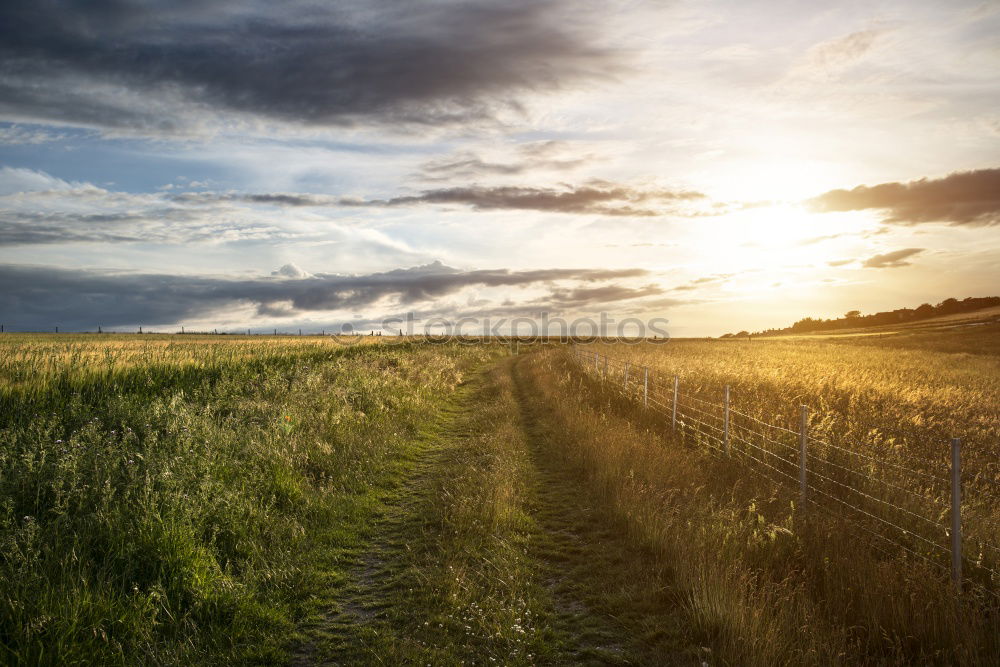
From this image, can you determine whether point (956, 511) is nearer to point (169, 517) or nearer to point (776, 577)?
point (776, 577)

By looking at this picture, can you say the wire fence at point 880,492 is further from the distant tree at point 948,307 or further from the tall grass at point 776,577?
the distant tree at point 948,307

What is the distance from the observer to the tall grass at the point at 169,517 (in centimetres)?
539

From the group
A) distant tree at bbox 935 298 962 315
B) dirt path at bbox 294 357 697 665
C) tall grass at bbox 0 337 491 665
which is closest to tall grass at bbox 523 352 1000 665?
dirt path at bbox 294 357 697 665

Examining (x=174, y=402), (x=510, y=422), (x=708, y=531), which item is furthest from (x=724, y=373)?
(x=174, y=402)

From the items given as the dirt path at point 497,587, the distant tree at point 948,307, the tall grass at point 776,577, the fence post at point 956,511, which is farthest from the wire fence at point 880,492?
the distant tree at point 948,307

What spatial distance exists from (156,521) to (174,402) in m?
5.58

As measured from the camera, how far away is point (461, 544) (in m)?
7.79

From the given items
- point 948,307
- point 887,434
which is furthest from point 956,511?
point 948,307

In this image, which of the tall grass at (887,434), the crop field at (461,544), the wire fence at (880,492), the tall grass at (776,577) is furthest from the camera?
the tall grass at (887,434)

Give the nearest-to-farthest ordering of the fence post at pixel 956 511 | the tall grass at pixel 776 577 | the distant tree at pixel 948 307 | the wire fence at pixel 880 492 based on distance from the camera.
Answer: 1. the tall grass at pixel 776 577
2. the fence post at pixel 956 511
3. the wire fence at pixel 880 492
4. the distant tree at pixel 948 307

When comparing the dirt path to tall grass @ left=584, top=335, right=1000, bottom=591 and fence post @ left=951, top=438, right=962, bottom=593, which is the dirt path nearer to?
fence post @ left=951, top=438, right=962, bottom=593

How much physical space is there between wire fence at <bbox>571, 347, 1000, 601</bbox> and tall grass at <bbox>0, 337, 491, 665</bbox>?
23.0 feet

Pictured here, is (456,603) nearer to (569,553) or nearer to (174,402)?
(569,553)

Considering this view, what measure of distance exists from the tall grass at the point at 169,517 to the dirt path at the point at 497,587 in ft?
2.05
